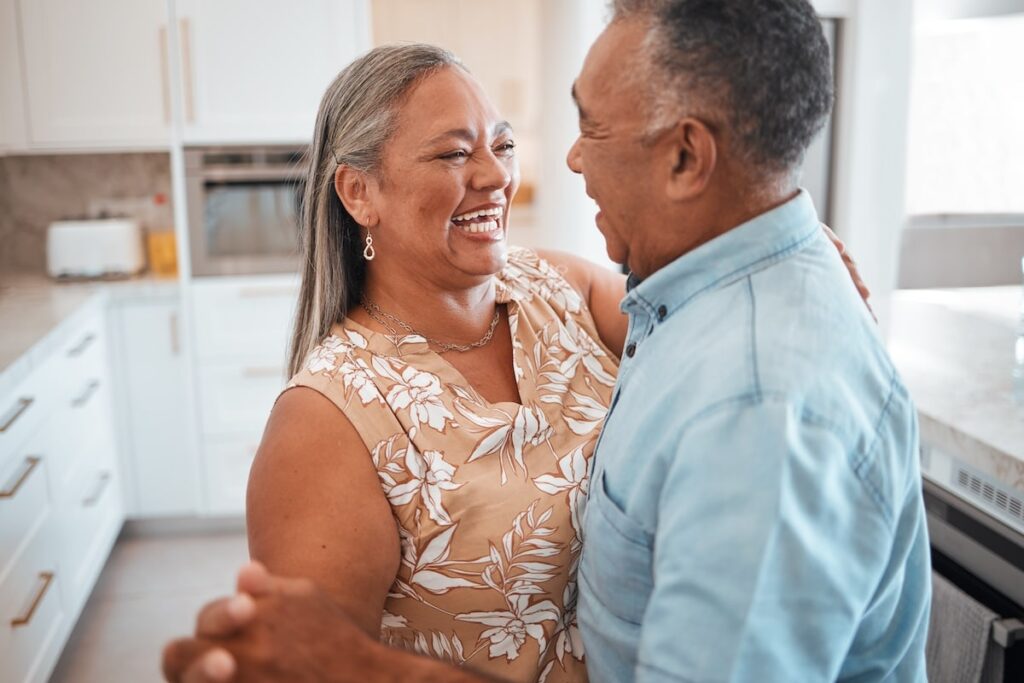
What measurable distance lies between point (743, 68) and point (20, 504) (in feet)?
6.96

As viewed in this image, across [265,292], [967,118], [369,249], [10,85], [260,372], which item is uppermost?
[10,85]

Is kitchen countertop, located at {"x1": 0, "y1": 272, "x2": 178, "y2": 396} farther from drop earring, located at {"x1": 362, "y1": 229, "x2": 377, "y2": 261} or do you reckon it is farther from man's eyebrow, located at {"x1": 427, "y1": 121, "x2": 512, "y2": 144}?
man's eyebrow, located at {"x1": 427, "y1": 121, "x2": 512, "y2": 144}

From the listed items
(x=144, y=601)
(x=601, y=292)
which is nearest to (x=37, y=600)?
(x=144, y=601)

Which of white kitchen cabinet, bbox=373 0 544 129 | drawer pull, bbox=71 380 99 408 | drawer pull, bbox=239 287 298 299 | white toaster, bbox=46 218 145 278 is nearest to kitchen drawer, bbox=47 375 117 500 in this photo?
drawer pull, bbox=71 380 99 408

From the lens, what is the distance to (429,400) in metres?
1.31

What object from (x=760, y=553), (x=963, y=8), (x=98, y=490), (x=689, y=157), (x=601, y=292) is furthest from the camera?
(x=98, y=490)

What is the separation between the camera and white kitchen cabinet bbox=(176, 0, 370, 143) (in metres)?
3.24

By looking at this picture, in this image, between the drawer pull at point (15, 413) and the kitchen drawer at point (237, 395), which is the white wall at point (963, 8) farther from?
the drawer pull at point (15, 413)

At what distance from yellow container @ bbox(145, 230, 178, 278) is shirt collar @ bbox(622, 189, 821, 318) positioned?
302 centimetres

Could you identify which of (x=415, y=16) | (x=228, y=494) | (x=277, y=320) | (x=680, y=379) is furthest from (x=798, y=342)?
(x=415, y=16)

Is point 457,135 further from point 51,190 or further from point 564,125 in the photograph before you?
point 51,190

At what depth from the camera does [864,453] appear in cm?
83

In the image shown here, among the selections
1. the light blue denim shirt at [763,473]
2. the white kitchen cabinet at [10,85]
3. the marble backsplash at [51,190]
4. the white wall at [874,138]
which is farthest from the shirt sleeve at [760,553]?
the marble backsplash at [51,190]

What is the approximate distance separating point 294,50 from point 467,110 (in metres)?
2.12
